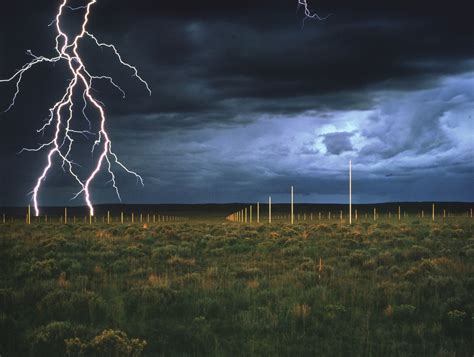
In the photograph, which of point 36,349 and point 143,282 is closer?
point 36,349

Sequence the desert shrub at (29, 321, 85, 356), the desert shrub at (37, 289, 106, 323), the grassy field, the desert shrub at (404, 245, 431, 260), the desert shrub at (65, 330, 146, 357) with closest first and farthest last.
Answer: the desert shrub at (65, 330, 146, 357) → the desert shrub at (29, 321, 85, 356) → the grassy field → the desert shrub at (37, 289, 106, 323) → the desert shrub at (404, 245, 431, 260)

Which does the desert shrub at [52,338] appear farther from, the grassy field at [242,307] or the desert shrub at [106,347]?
the desert shrub at [106,347]

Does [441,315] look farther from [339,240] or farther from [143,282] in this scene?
[339,240]

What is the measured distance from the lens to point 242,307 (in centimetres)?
1112

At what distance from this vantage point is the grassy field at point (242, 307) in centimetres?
852

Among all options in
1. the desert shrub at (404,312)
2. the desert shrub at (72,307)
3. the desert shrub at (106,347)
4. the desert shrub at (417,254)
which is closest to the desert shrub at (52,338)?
the desert shrub at (106,347)

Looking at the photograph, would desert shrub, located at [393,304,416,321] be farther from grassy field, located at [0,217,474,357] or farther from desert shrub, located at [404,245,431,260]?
desert shrub, located at [404,245,431,260]

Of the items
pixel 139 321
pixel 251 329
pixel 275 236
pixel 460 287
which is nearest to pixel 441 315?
pixel 460 287

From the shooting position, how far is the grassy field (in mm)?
8523

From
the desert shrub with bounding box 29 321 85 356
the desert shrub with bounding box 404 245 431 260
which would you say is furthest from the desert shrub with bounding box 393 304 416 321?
the desert shrub with bounding box 404 245 431 260

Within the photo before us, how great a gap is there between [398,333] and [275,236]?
1825 centimetres

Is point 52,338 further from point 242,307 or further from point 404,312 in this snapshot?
point 404,312

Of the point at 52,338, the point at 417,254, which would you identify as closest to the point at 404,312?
the point at 52,338

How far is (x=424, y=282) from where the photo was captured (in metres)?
13.3
